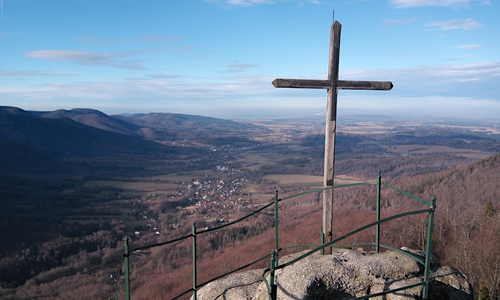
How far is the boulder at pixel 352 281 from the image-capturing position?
181 inches

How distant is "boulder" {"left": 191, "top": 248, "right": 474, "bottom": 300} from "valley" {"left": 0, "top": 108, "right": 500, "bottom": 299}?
13.9 meters

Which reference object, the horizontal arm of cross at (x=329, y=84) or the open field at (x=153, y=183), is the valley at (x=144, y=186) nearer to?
the open field at (x=153, y=183)

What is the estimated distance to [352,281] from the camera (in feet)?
15.7

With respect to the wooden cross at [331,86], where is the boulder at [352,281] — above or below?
below

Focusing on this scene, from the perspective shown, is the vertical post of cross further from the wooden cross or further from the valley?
the valley

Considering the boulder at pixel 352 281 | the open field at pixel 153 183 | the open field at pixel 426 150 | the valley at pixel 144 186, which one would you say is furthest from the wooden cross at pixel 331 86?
the open field at pixel 426 150

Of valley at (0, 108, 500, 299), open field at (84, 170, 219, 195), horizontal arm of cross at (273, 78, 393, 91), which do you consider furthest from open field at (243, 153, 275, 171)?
horizontal arm of cross at (273, 78, 393, 91)

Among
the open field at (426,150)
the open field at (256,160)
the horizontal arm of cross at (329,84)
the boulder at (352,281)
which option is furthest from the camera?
the open field at (256,160)

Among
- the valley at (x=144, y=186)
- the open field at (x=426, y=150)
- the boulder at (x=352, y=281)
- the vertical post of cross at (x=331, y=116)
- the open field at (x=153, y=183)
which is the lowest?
the open field at (x=153, y=183)

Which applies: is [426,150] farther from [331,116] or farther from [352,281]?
[352,281]

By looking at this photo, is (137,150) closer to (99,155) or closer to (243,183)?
(99,155)

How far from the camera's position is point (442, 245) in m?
12.1

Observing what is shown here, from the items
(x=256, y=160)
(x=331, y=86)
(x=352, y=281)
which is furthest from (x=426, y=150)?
(x=352, y=281)

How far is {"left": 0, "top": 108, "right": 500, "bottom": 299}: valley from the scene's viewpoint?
36688 millimetres
